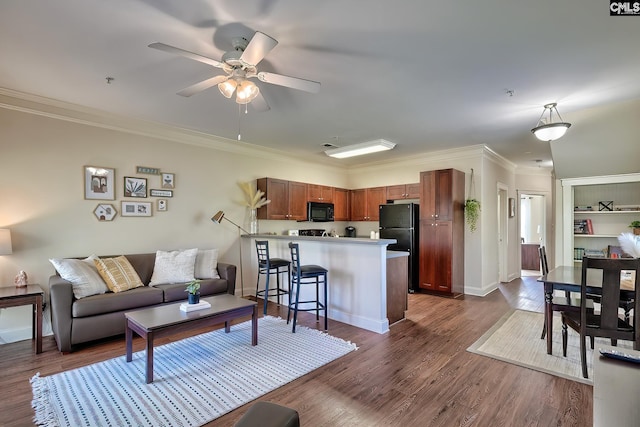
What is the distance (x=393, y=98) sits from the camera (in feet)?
11.2

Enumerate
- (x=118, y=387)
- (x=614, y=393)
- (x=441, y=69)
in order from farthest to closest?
(x=441, y=69) → (x=118, y=387) → (x=614, y=393)

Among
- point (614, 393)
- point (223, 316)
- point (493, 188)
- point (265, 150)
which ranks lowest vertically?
point (223, 316)

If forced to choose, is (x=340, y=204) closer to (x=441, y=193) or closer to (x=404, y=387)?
(x=441, y=193)

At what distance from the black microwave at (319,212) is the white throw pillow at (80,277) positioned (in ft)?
12.4

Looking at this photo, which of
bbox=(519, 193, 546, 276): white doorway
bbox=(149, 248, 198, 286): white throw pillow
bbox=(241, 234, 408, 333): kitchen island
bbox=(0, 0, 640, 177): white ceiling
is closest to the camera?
bbox=(0, 0, 640, 177): white ceiling

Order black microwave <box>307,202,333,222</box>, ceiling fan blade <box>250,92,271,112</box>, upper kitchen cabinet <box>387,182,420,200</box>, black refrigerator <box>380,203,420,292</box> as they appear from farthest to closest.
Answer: black microwave <box>307,202,333,222</box>
upper kitchen cabinet <box>387,182,420,200</box>
black refrigerator <box>380,203,420,292</box>
ceiling fan blade <box>250,92,271,112</box>

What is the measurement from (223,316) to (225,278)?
1501 millimetres

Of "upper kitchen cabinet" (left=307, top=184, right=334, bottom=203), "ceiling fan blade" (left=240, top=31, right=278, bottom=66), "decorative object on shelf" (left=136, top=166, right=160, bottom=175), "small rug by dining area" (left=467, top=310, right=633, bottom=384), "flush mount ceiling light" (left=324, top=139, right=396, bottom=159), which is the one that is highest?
"flush mount ceiling light" (left=324, top=139, right=396, bottom=159)

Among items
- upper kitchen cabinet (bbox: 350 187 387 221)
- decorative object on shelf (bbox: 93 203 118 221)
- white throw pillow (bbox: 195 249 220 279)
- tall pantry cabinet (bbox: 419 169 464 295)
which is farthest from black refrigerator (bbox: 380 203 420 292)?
decorative object on shelf (bbox: 93 203 118 221)

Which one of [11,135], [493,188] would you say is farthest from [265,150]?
[493,188]

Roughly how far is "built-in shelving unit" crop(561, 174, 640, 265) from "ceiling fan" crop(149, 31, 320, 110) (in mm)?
4428

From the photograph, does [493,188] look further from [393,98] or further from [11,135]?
[11,135]

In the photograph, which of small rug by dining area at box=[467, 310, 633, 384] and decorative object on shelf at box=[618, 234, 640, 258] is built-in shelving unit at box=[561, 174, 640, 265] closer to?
small rug by dining area at box=[467, 310, 633, 384]

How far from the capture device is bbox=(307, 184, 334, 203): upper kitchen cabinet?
253 inches
